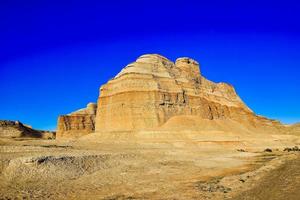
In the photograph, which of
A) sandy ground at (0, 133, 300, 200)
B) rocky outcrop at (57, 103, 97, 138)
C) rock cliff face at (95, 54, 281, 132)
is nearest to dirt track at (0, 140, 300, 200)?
sandy ground at (0, 133, 300, 200)

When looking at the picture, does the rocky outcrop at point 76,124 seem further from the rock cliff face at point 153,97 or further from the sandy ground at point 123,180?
the sandy ground at point 123,180

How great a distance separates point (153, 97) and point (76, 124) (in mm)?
46927

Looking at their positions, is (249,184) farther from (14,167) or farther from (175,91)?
(175,91)

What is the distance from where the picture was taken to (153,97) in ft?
229

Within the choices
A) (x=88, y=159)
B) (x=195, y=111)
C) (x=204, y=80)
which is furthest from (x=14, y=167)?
(x=204, y=80)

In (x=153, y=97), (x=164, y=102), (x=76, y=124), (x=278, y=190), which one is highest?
(x=153, y=97)

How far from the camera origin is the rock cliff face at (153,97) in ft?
225

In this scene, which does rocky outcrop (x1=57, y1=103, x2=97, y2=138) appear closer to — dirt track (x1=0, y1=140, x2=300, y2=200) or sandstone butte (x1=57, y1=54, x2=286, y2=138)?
sandstone butte (x1=57, y1=54, x2=286, y2=138)

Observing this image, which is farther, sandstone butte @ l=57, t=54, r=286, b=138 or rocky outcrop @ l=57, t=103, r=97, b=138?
rocky outcrop @ l=57, t=103, r=97, b=138

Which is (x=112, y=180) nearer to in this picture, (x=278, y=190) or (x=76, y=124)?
(x=278, y=190)

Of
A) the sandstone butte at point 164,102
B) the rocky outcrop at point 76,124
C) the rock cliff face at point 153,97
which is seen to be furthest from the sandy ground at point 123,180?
the rocky outcrop at point 76,124

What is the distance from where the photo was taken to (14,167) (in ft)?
66.3

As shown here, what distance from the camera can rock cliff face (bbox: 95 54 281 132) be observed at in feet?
225

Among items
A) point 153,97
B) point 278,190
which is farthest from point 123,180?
point 153,97
